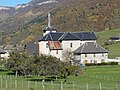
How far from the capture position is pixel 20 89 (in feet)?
152

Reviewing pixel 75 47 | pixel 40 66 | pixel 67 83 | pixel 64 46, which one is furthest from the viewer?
pixel 75 47

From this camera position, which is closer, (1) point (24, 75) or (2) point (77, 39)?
(1) point (24, 75)

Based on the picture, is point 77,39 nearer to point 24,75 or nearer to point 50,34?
point 50,34

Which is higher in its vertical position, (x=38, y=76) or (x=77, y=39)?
(x=77, y=39)

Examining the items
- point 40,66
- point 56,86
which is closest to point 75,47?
point 40,66

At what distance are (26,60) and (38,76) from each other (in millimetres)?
3554

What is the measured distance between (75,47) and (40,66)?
4639 cm

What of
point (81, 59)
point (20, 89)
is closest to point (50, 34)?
point (81, 59)

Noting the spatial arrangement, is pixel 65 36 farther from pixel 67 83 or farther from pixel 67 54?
pixel 67 83

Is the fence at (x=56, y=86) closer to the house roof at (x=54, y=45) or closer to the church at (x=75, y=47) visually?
the church at (x=75, y=47)

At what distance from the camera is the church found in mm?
105750

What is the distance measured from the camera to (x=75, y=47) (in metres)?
111

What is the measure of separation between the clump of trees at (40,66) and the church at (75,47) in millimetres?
28240

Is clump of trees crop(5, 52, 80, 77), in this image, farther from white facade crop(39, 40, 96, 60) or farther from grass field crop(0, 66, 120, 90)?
white facade crop(39, 40, 96, 60)
